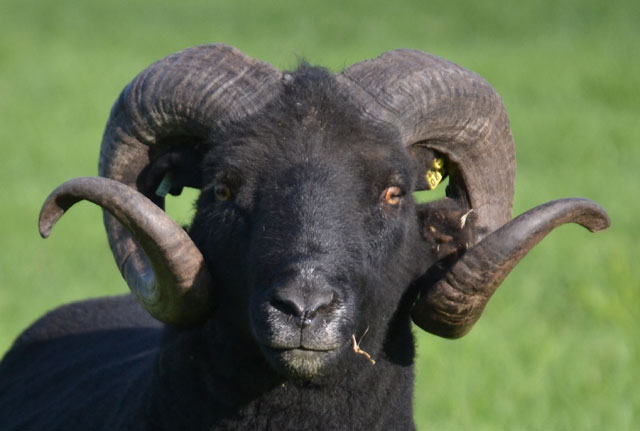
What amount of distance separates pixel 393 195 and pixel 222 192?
0.88 m

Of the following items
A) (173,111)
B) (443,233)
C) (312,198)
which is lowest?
(443,233)

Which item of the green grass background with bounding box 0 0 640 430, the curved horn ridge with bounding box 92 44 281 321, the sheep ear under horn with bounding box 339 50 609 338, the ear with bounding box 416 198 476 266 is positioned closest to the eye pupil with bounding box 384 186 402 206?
the sheep ear under horn with bounding box 339 50 609 338

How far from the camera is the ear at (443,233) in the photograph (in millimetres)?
6402

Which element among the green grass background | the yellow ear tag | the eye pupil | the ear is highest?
the eye pupil

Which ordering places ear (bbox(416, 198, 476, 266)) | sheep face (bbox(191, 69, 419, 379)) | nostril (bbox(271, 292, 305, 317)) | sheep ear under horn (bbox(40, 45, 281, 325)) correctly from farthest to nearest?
ear (bbox(416, 198, 476, 266)) → sheep ear under horn (bbox(40, 45, 281, 325)) → sheep face (bbox(191, 69, 419, 379)) → nostril (bbox(271, 292, 305, 317))

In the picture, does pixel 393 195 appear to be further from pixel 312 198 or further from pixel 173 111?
pixel 173 111

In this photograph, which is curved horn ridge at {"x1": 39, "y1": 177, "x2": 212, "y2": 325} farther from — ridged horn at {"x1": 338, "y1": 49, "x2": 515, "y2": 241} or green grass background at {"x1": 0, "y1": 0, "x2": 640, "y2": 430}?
green grass background at {"x1": 0, "y1": 0, "x2": 640, "y2": 430}

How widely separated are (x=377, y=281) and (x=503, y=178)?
1140mm

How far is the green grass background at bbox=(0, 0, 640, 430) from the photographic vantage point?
10922 mm

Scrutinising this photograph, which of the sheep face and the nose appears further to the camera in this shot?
the sheep face

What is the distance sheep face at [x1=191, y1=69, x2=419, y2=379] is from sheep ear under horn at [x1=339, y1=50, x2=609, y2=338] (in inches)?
7.3

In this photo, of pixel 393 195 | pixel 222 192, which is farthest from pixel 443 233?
pixel 222 192

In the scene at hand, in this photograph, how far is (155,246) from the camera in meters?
5.64

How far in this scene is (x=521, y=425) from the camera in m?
9.80
